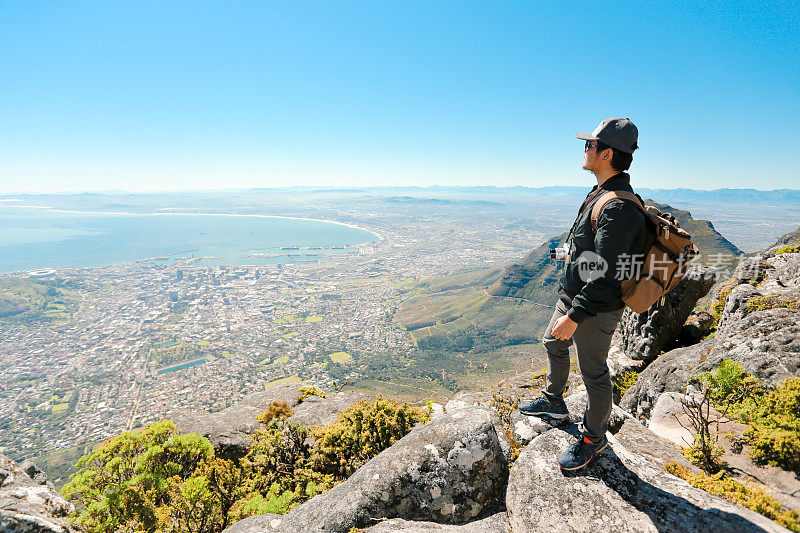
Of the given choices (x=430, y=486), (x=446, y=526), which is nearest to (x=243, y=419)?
(x=430, y=486)

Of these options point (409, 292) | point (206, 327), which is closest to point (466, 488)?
point (206, 327)

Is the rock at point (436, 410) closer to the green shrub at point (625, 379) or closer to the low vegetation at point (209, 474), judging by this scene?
the low vegetation at point (209, 474)

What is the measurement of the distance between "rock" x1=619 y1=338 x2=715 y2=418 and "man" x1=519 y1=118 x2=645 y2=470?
5.22 meters

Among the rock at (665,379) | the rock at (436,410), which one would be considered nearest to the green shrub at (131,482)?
the rock at (436,410)

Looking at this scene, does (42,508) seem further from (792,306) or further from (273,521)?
(792,306)

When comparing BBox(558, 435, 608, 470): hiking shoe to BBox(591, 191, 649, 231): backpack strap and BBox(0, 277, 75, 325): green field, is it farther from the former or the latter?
BBox(0, 277, 75, 325): green field

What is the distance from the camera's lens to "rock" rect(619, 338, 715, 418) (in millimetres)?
7453

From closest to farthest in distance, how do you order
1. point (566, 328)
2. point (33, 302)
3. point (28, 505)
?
point (566, 328) < point (28, 505) < point (33, 302)

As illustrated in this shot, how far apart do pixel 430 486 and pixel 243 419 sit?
8669 millimetres

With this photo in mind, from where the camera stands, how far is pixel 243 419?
33.6 ft

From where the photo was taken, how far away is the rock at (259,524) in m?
4.54

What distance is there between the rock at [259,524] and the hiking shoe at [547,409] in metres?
3.97

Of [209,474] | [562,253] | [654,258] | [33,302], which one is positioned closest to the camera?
[654,258]

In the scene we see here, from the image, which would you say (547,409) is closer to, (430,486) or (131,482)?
(430,486)
